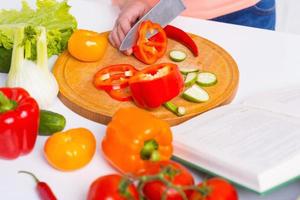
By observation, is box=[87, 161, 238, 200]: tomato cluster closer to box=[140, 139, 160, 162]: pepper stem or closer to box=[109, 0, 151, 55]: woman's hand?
box=[140, 139, 160, 162]: pepper stem

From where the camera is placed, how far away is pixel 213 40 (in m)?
1.40

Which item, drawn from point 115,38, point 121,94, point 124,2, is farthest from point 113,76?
point 124,2

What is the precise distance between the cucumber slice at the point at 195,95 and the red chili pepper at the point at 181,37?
0.17m

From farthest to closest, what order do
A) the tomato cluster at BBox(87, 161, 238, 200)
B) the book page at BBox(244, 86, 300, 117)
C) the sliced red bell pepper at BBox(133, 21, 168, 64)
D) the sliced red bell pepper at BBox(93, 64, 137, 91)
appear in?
the sliced red bell pepper at BBox(133, 21, 168, 64) < the sliced red bell pepper at BBox(93, 64, 137, 91) < the book page at BBox(244, 86, 300, 117) < the tomato cluster at BBox(87, 161, 238, 200)

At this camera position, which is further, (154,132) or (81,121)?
(81,121)

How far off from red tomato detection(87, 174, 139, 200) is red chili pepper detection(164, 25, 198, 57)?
55 cm

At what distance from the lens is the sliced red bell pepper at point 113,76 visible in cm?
117

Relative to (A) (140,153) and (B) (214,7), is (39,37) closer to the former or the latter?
(A) (140,153)

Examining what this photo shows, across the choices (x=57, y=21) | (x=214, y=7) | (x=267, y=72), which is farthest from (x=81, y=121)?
(x=214, y=7)

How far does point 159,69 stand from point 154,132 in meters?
0.26

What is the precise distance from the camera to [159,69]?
45.6 inches

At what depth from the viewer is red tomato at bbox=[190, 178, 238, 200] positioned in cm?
80

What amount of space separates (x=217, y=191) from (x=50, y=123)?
36cm

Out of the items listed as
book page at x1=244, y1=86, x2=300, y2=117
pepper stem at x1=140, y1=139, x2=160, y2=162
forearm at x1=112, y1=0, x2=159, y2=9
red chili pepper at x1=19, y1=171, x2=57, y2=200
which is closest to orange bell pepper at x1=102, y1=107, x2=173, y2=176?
pepper stem at x1=140, y1=139, x2=160, y2=162
